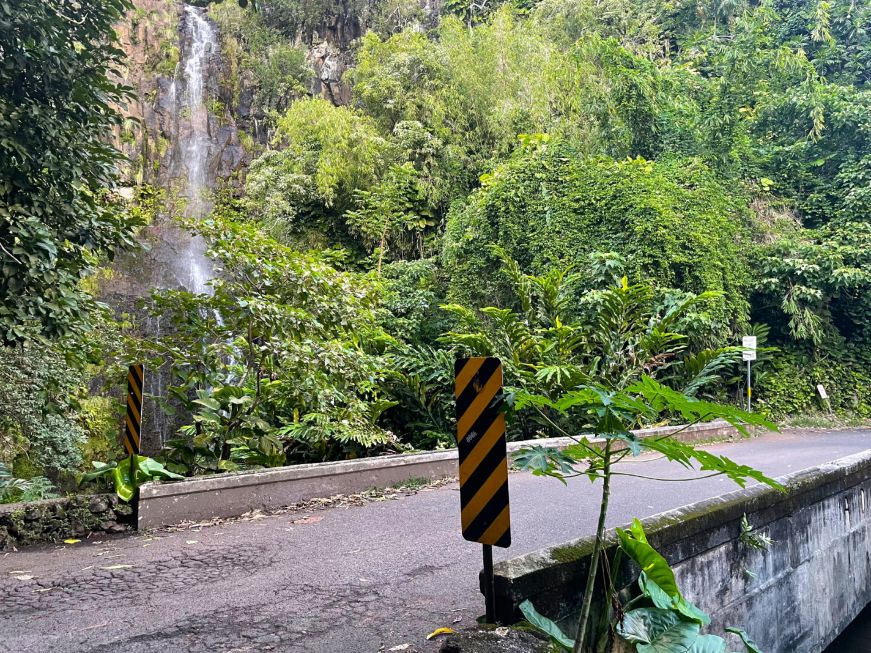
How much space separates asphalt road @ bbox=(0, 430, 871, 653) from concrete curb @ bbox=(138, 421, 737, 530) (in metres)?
0.26

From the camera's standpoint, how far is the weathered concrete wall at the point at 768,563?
3.21m

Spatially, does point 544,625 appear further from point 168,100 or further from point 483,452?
point 168,100

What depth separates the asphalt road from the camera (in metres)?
3.38

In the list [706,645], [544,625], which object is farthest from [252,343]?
[706,645]

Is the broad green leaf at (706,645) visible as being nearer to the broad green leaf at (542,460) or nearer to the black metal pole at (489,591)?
the black metal pole at (489,591)

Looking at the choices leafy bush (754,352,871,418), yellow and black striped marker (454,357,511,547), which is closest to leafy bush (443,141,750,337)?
leafy bush (754,352,871,418)

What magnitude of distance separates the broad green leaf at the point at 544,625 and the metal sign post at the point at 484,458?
168 millimetres

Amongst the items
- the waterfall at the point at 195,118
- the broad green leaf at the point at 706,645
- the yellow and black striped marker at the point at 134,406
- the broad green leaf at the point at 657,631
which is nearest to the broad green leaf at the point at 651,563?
the broad green leaf at the point at 657,631

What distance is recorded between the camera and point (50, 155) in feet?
16.2

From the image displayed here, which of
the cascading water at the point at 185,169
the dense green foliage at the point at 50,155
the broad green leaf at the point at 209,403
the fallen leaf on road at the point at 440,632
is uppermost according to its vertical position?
the cascading water at the point at 185,169

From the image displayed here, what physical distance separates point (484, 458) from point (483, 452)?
0.03m

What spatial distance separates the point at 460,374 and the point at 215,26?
35.0 metres

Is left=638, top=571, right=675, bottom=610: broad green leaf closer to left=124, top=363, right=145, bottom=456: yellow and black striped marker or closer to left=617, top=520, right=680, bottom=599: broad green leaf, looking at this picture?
left=617, top=520, right=680, bottom=599: broad green leaf

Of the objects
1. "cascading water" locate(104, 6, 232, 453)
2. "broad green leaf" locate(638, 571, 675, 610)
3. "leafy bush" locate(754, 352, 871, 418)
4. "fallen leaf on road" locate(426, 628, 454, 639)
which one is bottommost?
"leafy bush" locate(754, 352, 871, 418)
